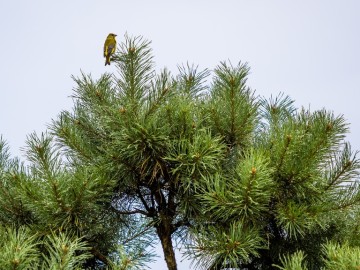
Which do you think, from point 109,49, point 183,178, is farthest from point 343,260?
point 109,49

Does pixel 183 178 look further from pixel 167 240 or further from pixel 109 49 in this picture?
pixel 109 49

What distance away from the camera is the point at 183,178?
159 centimetres

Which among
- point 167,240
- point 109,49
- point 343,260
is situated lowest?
point 343,260

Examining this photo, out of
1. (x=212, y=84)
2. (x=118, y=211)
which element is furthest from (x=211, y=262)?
(x=212, y=84)

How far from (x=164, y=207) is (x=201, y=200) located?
0.47 feet

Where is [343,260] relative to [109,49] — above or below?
below

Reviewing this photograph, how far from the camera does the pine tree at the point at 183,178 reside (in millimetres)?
1543

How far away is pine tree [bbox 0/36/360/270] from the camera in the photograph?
154 cm

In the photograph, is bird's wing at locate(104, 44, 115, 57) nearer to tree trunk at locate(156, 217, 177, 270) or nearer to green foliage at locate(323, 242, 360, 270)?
tree trunk at locate(156, 217, 177, 270)

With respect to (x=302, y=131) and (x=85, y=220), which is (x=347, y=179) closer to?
(x=302, y=131)

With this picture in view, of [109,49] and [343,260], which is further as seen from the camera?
[109,49]

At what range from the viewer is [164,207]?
1734mm

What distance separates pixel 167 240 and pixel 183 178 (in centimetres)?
23

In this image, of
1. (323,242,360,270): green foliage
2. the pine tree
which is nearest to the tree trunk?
the pine tree
